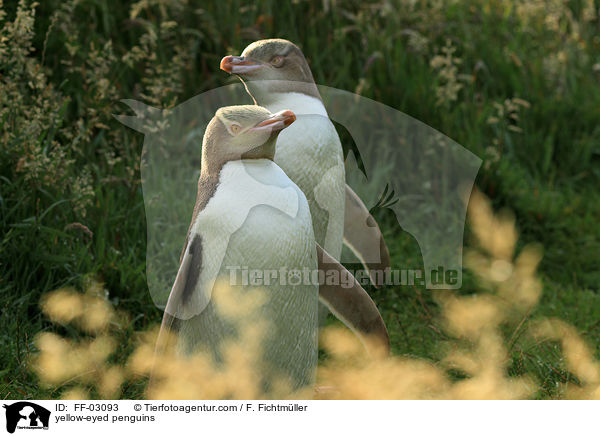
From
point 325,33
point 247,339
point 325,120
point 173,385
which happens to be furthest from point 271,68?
point 325,33

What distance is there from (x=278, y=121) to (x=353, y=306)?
679mm

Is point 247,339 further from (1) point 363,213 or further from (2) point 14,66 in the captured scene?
(2) point 14,66

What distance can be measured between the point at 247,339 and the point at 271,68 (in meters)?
0.85

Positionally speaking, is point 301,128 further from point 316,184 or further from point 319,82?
point 319,82

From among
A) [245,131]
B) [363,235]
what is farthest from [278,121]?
[363,235]

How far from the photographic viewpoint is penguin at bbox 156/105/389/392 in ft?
6.81

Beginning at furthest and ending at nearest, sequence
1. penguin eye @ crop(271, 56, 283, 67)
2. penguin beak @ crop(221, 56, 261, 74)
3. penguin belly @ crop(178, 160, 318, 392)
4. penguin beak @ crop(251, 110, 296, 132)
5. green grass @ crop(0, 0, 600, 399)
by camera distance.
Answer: green grass @ crop(0, 0, 600, 399), penguin eye @ crop(271, 56, 283, 67), penguin beak @ crop(221, 56, 261, 74), penguin belly @ crop(178, 160, 318, 392), penguin beak @ crop(251, 110, 296, 132)

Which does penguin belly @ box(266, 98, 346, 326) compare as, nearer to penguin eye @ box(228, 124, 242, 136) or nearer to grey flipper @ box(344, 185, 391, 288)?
grey flipper @ box(344, 185, 391, 288)

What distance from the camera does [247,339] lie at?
7.07 ft

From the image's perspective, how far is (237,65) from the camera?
2295 millimetres

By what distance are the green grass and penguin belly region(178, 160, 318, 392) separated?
1.65 feet

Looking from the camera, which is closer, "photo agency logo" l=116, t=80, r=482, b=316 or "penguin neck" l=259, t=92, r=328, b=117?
"photo agency logo" l=116, t=80, r=482, b=316
